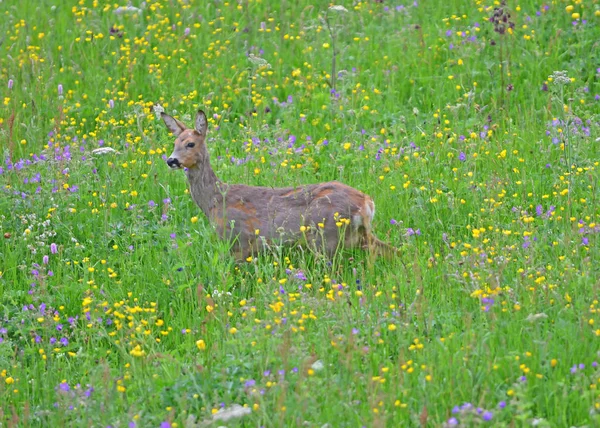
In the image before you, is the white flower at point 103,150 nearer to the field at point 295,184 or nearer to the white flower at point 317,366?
the field at point 295,184

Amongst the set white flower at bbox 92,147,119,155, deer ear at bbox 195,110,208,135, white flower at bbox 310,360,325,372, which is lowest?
white flower at bbox 92,147,119,155

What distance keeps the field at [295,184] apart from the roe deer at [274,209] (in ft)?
0.57

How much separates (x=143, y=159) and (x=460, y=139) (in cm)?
274

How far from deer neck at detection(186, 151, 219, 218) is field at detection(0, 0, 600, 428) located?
7.0 inches

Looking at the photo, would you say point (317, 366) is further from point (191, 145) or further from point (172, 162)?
point (191, 145)

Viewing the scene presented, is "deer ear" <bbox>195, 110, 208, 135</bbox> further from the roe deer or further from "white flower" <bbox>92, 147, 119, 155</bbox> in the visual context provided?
"white flower" <bbox>92, 147, 119, 155</bbox>

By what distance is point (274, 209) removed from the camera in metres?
7.92

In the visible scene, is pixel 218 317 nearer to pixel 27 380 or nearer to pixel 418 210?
pixel 27 380

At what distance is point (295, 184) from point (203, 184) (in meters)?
0.73

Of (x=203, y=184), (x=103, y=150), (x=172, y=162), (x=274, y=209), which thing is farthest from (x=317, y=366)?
(x=103, y=150)

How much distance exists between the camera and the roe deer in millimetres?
7691

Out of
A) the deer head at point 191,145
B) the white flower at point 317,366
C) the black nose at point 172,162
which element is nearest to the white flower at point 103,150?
the deer head at point 191,145

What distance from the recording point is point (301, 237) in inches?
305

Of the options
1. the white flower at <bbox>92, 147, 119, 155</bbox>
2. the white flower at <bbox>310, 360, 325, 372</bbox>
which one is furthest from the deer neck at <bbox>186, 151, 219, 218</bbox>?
the white flower at <bbox>310, 360, 325, 372</bbox>
